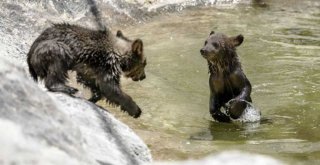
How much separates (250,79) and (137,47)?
13.3ft

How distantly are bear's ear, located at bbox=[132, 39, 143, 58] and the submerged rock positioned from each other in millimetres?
1711

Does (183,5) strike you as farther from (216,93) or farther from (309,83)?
(216,93)

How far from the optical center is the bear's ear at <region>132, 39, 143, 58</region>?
6.95 meters

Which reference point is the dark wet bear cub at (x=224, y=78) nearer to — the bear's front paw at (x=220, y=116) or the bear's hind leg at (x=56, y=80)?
the bear's front paw at (x=220, y=116)

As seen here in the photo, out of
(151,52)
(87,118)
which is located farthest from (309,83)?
(87,118)

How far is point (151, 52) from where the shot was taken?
12125 mm

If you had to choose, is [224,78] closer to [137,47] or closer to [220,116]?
[220,116]

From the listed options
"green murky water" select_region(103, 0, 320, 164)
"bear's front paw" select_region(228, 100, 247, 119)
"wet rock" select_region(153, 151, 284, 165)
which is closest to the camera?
"wet rock" select_region(153, 151, 284, 165)

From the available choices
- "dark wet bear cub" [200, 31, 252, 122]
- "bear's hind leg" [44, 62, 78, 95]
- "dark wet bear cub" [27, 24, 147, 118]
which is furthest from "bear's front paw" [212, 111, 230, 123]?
"bear's hind leg" [44, 62, 78, 95]

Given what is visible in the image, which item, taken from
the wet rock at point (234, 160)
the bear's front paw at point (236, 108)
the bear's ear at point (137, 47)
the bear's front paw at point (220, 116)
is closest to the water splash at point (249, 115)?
the bear's front paw at point (236, 108)

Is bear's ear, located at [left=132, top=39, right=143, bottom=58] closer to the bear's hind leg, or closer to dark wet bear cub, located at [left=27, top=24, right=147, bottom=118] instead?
dark wet bear cub, located at [left=27, top=24, right=147, bottom=118]

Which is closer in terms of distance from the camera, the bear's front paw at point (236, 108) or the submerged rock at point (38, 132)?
the submerged rock at point (38, 132)

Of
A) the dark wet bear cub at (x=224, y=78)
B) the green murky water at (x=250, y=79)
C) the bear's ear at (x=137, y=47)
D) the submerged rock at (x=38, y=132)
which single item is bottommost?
the green murky water at (x=250, y=79)

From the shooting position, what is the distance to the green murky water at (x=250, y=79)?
716cm
